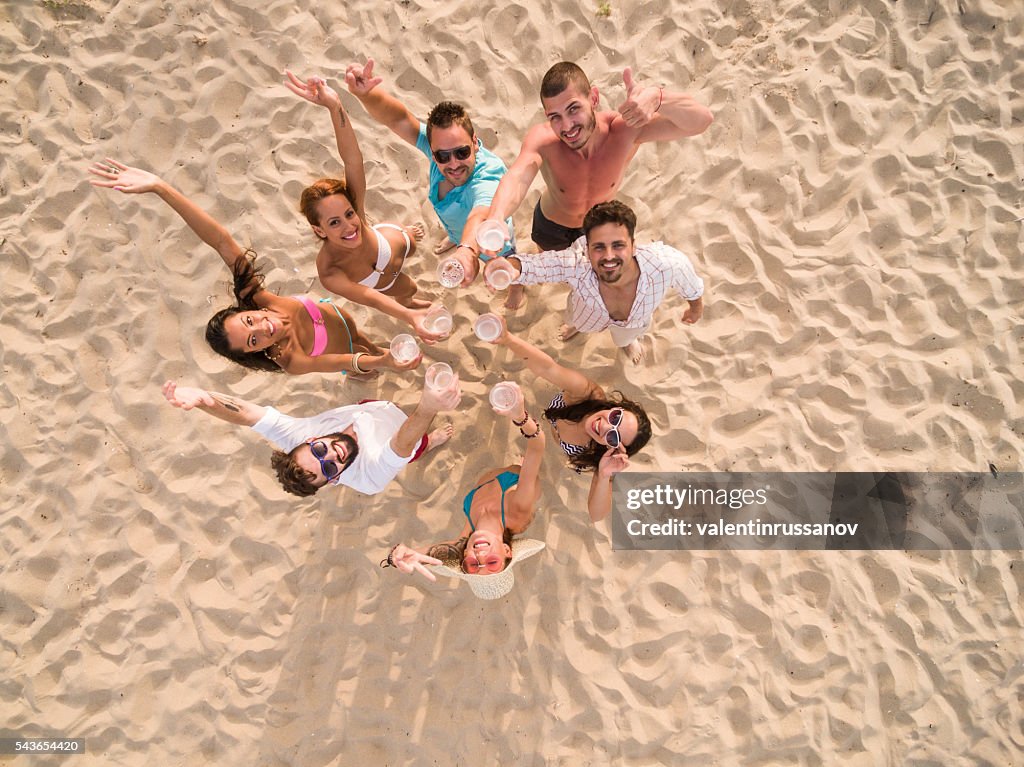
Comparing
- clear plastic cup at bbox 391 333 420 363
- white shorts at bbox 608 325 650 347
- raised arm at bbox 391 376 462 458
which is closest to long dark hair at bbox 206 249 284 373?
clear plastic cup at bbox 391 333 420 363

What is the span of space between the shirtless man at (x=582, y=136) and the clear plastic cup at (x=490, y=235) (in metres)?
0.10

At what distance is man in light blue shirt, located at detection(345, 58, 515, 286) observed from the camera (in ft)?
10.0

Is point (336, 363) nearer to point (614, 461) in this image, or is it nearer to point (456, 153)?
point (456, 153)

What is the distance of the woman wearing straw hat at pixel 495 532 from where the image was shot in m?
3.23

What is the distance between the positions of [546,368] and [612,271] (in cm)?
68

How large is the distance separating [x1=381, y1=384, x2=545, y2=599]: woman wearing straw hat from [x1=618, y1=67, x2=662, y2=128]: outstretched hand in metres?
1.51

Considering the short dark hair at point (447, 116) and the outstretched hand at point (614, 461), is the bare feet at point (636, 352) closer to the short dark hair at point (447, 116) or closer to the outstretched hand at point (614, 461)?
the outstretched hand at point (614, 461)

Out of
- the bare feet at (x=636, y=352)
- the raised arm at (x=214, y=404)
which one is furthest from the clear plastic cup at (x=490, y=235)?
the raised arm at (x=214, y=404)

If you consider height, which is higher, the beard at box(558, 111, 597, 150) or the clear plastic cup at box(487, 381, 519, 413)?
the beard at box(558, 111, 597, 150)

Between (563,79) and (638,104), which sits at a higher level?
(563,79)

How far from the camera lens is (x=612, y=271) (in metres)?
2.97

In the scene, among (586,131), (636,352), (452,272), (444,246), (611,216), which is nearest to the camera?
(452,272)

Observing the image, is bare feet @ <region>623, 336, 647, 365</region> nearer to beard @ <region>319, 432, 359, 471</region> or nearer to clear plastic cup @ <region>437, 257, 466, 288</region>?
clear plastic cup @ <region>437, 257, 466, 288</region>
